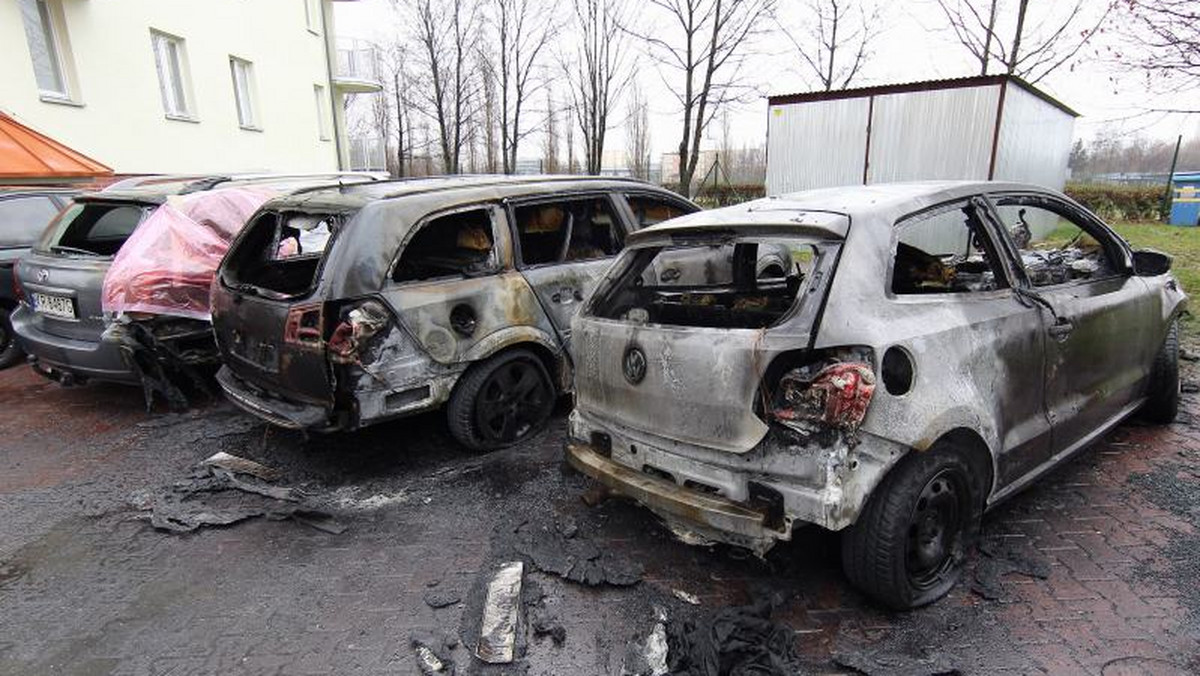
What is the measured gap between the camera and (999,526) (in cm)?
341

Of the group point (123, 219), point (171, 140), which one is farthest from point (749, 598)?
point (171, 140)

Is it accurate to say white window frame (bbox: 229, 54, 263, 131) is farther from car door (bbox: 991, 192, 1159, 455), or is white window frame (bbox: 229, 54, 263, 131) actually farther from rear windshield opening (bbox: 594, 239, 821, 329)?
car door (bbox: 991, 192, 1159, 455)

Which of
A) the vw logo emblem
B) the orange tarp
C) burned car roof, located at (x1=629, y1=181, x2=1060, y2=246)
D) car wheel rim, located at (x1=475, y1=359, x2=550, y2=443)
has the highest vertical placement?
the orange tarp

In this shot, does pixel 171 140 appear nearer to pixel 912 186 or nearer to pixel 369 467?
pixel 369 467

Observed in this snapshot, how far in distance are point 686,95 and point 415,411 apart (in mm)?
18975

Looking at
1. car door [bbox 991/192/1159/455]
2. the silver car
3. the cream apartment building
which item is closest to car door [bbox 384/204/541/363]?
the silver car

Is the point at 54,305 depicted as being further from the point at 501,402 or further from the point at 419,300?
the point at 501,402

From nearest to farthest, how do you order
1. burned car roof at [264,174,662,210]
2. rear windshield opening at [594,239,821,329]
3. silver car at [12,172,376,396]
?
rear windshield opening at [594,239,821,329]
burned car roof at [264,174,662,210]
silver car at [12,172,376,396]

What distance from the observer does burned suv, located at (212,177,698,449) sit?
3.86m

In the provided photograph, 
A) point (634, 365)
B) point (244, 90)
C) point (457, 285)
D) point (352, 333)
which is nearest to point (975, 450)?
point (634, 365)

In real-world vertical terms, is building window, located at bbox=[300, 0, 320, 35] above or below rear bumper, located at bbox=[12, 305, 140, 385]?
above

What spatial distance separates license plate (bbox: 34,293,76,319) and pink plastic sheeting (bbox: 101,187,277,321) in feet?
1.52

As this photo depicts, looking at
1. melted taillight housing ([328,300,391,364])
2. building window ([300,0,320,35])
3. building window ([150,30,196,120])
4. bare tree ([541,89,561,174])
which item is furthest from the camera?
bare tree ([541,89,561,174])

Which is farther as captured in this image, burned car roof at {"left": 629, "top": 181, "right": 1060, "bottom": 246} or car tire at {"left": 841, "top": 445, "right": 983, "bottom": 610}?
burned car roof at {"left": 629, "top": 181, "right": 1060, "bottom": 246}
